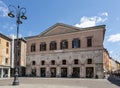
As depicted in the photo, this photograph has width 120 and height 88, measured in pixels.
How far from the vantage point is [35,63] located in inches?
2057

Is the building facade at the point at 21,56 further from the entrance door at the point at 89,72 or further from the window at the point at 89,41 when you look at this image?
the window at the point at 89,41

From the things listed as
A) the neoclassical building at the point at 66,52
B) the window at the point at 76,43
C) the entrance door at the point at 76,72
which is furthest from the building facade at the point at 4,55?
the entrance door at the point at 76,72

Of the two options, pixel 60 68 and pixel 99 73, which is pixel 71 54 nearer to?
pixel 60 68

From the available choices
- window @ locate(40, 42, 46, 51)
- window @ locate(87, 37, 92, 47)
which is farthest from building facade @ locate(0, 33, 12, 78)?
window @ locate(87, 37, 92, 47)

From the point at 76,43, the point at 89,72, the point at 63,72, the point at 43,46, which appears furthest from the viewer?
the point at 43,46

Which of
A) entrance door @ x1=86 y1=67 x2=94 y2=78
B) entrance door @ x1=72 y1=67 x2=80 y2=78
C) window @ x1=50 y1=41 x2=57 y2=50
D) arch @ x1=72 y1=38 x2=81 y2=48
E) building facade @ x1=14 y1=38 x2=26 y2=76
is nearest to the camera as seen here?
entrance door @ x1=86 y1=67 x2=94 y2=78

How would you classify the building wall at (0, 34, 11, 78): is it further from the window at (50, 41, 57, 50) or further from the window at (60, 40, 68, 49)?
the window at (60, 40, 68, 49)

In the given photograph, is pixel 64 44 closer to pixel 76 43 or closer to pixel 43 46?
pixel 76 43

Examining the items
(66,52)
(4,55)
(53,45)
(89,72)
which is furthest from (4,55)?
(89,72)

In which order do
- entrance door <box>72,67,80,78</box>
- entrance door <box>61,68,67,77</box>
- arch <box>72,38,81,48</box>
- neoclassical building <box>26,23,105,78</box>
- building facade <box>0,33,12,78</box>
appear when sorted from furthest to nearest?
1. entrance door <box>61,68,67,77</box>
2. arch <box>72,38,81,48</box>
3. entrance door <box>72,67,80,78</box>
4. building facade <box>0,33,12,78</box>
5. neoclassical building <box>26,23,105,78</box>

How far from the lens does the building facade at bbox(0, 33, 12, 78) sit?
44375mm

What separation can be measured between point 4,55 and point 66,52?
50.3 feet

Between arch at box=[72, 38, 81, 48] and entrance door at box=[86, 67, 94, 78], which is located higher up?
arch at box=[72, 38, 81, 48]

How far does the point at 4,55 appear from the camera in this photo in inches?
1785
